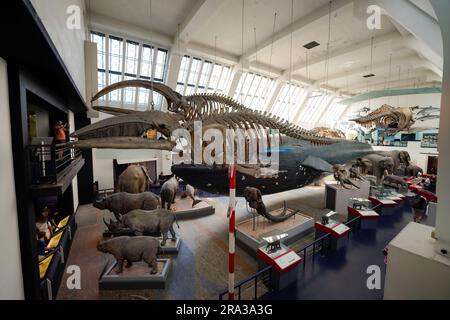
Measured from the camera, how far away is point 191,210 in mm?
6676

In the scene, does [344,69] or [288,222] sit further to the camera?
[344,69]

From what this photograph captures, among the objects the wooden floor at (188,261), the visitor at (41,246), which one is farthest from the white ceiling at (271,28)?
the visitor at (41,246)

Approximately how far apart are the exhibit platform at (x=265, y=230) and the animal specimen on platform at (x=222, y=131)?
907mm

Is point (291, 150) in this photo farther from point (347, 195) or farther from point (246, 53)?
point (246, 53)

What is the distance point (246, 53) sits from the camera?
11.8m

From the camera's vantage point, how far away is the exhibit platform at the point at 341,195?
7082 millimetres

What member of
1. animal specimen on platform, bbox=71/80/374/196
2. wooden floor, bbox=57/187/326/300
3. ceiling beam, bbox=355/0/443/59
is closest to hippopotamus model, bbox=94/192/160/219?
animal specimen on platform, bbox=71/80/374/196

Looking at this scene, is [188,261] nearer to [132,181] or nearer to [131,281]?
[131,281]

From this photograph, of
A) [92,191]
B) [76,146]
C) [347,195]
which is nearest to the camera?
[76,146]

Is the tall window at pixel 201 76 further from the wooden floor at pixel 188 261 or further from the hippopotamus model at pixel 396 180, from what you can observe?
Result: the hippopotamus model at pixel 396 180

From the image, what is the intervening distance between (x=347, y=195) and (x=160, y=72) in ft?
37.4

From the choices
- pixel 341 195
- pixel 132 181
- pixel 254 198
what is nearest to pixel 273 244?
pixel 254 198

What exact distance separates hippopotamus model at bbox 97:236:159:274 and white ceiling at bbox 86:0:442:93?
7663 millimetres
